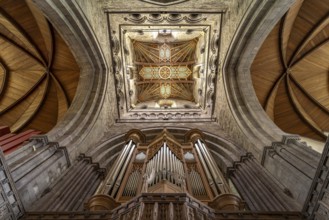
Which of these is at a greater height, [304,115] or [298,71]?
[298,71]

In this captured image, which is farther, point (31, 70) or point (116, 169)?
point (31, 70)

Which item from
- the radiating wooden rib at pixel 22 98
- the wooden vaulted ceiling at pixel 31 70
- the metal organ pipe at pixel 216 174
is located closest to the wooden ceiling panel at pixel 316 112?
the metal organ pipe at pixel 216 174

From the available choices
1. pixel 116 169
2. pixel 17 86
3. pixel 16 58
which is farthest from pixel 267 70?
pixel 17 86

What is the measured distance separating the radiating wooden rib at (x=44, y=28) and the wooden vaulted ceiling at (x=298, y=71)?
800 cm

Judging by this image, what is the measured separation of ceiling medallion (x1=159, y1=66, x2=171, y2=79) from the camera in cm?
1518

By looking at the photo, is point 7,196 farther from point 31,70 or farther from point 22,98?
point 22,98

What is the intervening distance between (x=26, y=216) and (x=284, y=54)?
32.9ft

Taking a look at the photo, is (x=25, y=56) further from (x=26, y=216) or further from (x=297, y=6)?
(x=297, y=6)

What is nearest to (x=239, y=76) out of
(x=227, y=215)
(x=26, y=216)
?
Result: (x=227, y=215)

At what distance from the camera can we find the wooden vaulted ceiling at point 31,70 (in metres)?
10.0

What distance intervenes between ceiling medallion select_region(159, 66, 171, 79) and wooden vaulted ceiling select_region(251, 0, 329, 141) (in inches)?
214

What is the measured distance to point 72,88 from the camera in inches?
468

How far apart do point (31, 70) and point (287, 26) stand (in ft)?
35.5

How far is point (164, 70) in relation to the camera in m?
15.3
